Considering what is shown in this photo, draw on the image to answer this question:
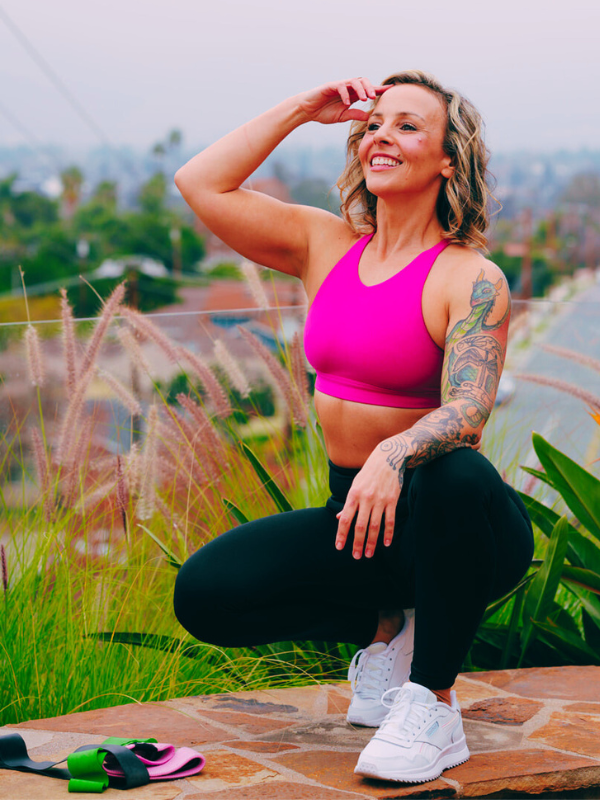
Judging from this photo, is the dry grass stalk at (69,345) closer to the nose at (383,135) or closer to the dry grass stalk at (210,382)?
the dry grass stalk at (210,382)

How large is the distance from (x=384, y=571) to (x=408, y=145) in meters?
0.94

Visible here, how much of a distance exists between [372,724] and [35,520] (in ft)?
3.51

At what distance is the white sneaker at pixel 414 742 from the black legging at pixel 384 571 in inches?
2.0

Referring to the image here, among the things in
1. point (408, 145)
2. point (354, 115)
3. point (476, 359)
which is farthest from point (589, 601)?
point (354, 115)

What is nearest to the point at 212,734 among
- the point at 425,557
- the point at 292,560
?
the point at 292,560

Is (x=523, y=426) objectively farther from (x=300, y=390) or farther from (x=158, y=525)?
(x=158, y=525)

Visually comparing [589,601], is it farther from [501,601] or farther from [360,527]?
[360,527]

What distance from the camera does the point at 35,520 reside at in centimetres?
230

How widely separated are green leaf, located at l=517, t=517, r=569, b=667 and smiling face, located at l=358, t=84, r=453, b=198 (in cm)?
90

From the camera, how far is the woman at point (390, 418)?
158cm

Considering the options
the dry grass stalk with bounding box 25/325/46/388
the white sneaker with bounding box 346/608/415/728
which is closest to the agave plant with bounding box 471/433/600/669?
the white sneaker with bounding box 346/608/415/728

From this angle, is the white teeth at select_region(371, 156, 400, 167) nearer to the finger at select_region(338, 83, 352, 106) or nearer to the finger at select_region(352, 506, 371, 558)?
the finger at select_region(338, 83, 352, 106)

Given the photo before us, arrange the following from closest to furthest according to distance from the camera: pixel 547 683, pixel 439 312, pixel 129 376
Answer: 1. pixel 439 312
2. pixel 547 683
3. pixel 129 376

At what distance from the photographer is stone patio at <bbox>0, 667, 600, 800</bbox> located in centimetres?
157
